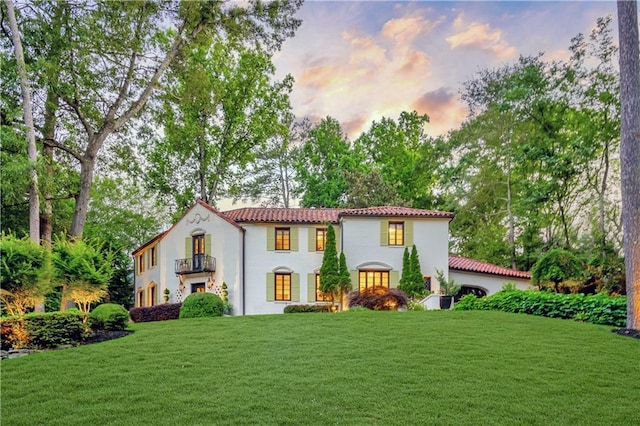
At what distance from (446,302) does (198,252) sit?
1130 centimetres

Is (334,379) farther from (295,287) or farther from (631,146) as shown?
(295,287)

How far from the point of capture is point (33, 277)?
880 cm

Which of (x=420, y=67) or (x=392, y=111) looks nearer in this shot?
(x=420, y=67)

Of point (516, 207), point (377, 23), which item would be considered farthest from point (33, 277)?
point (516, 207)

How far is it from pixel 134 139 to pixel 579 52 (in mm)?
20728

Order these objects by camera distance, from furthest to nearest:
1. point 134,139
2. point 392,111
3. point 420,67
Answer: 1. point 392,111
2. point 134,139
3. point 420,67

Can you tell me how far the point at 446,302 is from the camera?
17.7 metres

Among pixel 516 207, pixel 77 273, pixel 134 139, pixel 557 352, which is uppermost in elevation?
pixel 134 139

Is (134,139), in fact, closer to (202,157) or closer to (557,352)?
(202,157)

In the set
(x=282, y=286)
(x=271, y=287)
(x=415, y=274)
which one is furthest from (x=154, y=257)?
(x=415, y=274)

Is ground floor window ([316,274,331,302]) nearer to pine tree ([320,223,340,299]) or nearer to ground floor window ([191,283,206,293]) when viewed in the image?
pine tree ([320,223,340,299])

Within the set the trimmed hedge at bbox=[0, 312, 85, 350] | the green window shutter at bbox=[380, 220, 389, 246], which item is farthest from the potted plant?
the trimmed hedge at bbox=[0, 312, 85, 350]

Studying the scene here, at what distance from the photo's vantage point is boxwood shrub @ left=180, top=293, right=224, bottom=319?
16.5 meters

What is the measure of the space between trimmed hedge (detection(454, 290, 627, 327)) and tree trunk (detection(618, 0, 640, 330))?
1.27 metres
